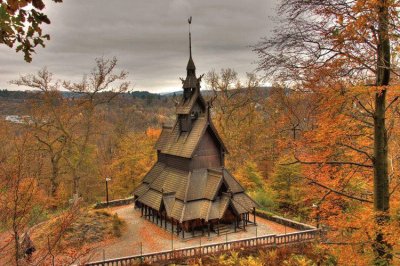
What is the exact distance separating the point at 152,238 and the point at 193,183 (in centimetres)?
430

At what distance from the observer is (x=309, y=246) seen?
1958cm

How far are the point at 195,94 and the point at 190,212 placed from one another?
27.2 ft

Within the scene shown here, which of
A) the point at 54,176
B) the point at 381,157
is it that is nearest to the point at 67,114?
the point at 54,176

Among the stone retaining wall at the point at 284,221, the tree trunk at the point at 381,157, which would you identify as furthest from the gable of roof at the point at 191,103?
the tree trunk at the point at 381,157

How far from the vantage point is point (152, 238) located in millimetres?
20938

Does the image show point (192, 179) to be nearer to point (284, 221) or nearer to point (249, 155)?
point (284, 221)

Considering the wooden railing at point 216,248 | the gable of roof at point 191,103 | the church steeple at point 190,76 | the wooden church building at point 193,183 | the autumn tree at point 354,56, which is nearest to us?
the autumn tree at point 354,56

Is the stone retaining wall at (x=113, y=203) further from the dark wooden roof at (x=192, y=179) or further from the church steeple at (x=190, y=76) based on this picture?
the church steeple at (x=190, y=76)

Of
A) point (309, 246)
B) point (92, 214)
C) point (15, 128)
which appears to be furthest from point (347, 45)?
point (15, 128)

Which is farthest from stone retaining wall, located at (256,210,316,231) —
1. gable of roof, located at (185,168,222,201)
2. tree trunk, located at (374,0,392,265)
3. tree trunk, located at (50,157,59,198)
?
tree trunk, located at (50,157,59,198)

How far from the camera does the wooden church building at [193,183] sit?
21328mm

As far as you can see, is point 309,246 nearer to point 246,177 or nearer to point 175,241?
point 175,241

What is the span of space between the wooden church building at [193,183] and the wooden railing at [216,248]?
2288 millimetres

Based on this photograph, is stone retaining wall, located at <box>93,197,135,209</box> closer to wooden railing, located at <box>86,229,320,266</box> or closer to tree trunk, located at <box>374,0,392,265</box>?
wooden railing, located at <box>86,229,320,266</box>
